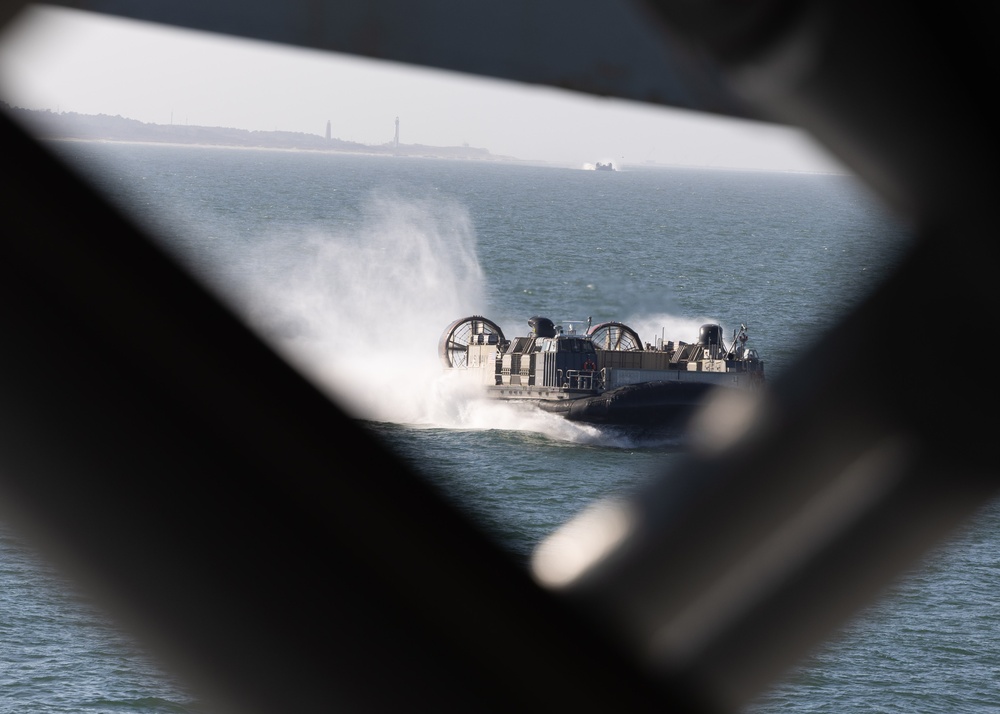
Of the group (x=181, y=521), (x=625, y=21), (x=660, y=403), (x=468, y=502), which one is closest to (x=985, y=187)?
(x=625, y=21)

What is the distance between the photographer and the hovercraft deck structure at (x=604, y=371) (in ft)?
131

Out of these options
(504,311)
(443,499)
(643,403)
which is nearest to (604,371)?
(643,403)

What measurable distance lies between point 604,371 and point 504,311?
21.8 metres

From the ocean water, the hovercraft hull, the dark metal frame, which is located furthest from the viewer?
the hovercraft hull

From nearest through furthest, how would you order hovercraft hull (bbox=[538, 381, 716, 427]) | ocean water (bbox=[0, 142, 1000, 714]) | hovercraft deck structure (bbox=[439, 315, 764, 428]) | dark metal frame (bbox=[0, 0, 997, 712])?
dark metal frame (bbox=[0, 0, 997, 712]) → ocean water (bbox=[0, 142, 1000, 714]) → hovercraft hull (bbox=[538, 381, 716, 427]) → hovercraft deck structure (bbox=[439, 315, 764, 428])

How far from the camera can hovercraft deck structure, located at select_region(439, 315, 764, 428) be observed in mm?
39969

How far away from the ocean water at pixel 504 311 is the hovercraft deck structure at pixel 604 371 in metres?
0.96

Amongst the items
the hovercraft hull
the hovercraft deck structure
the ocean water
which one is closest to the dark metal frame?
the ocean water

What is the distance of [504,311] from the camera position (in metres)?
63.2

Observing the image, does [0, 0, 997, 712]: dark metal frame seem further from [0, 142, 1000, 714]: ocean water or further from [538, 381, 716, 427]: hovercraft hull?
[538, 381, 716, 427]: hovercraft hull

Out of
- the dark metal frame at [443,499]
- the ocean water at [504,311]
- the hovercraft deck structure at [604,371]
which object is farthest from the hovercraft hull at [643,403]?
the dark metal frame at [443,499]

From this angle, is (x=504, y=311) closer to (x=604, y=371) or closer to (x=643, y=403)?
(x=604, y=371)

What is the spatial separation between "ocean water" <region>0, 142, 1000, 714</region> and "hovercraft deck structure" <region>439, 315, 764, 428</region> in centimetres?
96

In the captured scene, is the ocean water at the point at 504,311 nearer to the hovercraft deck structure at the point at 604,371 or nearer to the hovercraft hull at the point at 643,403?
the hovercraft hull at the point at 643,403
